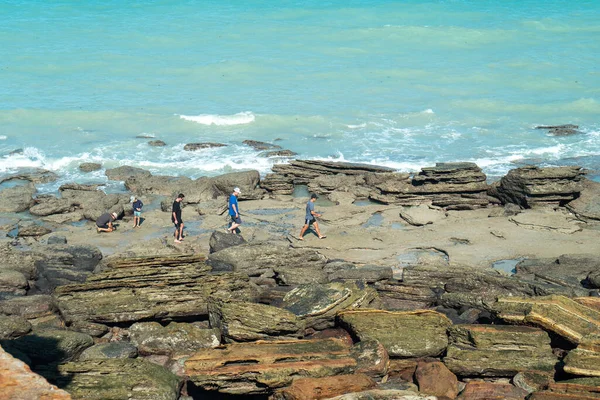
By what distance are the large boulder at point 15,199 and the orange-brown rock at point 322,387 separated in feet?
53.1

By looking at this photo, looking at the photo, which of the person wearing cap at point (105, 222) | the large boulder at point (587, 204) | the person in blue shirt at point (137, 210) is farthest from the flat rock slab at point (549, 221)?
the person wearing cap at point (105, 222)

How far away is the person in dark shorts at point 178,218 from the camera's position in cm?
2033

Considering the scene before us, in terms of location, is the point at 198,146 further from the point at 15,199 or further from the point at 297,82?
the point at 297,82

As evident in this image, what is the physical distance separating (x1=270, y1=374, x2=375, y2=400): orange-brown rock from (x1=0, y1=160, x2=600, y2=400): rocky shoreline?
0.10ft

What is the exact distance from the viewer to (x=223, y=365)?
36.4ft

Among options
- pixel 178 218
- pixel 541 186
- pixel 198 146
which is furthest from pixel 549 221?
pixel 198 146

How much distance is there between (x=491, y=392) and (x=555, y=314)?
2.33 metres

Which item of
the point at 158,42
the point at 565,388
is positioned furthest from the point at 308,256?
the point at 158,42

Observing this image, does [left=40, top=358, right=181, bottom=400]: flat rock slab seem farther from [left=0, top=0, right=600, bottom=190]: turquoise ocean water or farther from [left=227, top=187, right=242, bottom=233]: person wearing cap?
[left=0, top=0, right=600, bottom=190]: turquoise ocean water

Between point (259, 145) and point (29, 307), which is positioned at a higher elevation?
point (259, 145)

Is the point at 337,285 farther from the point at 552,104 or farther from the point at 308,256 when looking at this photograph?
the point at 552,104

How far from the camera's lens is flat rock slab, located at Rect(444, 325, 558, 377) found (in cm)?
1180

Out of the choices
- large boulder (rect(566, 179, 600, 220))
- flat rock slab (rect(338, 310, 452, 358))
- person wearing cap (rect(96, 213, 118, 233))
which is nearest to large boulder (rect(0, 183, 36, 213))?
person wearing cap (rect(96, 213, 118, 233))

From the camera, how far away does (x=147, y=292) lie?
1436 cm
